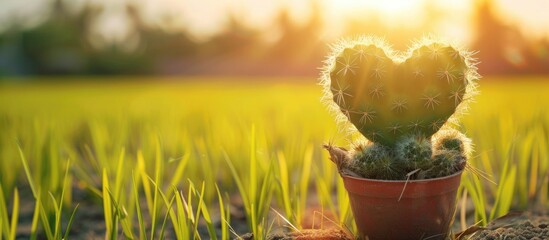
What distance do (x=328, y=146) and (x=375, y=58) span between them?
31cm

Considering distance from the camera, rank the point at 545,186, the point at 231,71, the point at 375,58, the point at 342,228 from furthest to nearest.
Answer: the point at 231,71 < the point at 545,186 < the point at 342,228 < the point at 375,58

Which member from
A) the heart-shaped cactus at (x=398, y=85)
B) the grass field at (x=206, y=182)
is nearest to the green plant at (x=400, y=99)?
the heart-shaped cactus at (x=398, y=85)

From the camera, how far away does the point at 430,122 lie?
172 cm

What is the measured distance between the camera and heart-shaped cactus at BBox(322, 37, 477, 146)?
168cm

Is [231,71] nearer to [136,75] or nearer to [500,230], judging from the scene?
[136,75]

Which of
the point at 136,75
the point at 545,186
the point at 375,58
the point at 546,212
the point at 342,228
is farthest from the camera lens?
the point at 136,75

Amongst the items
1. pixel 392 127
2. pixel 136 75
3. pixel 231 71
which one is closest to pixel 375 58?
pixel 392 127

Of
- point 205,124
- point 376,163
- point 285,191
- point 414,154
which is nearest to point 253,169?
point 285,191

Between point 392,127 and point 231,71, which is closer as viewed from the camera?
point 392,127

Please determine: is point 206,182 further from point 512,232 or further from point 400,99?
point 512,232

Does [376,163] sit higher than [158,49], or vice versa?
[158,49]

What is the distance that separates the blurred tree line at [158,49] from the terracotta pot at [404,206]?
2440 centimetres

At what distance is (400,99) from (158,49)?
32.9 metres

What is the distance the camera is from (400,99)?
1.69 meters
